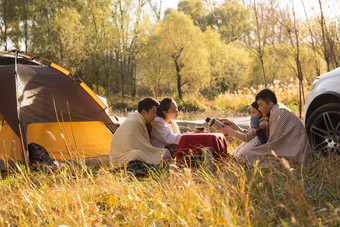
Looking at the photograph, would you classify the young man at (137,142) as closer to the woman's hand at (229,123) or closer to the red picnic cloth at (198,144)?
the red picnic cloth at (198,144)

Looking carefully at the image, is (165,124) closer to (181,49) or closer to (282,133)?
(282,133)

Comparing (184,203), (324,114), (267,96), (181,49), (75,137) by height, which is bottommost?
(184,203)

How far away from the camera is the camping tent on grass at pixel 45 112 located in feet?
16.4

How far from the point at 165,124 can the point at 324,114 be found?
1.91m

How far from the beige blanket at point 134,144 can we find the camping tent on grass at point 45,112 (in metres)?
0.62

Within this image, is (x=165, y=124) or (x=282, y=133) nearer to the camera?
(x=282, y=133)

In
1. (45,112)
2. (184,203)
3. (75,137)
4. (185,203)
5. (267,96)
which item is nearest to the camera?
(185,203)

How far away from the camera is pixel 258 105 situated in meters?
4.45

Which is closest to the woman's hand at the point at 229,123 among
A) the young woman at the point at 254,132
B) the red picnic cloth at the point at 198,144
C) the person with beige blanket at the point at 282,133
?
the young woman at the point at 254,132

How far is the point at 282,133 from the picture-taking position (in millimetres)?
4203

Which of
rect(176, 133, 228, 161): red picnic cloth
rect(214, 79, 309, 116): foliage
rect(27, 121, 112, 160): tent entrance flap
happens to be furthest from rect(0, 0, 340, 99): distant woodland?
rect(176, 133, 228, 161): red picnic cloth

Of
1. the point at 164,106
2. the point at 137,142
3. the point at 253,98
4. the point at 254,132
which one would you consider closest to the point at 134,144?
the point at 137,142

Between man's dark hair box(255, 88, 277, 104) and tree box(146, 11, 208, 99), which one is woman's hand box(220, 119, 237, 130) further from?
tree box(146, 11, 208, 99)

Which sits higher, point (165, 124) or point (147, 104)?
point (147, 104)
